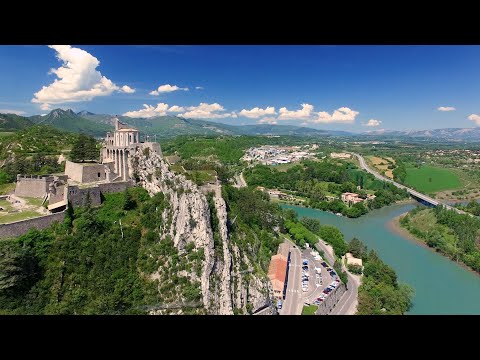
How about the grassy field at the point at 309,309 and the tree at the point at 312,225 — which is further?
the tree at the point at 312,225

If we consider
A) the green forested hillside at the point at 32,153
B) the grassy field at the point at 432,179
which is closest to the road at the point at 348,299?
the green forested hillside at the point at 32,153

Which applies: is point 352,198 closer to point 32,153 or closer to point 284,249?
point 284,249

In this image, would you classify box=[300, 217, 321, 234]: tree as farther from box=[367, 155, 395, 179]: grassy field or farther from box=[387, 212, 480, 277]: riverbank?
box=[367, 155, 395, 179]: grassy field

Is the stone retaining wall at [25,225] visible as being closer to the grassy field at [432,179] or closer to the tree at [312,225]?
the tree at [312,225]

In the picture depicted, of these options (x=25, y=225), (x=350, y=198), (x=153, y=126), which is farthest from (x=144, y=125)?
(x=25, y=225)

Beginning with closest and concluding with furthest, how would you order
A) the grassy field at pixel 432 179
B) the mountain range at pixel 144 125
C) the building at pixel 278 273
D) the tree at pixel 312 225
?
the building at pixel 278 273 → the tree at pixel 312 225 → the grassy field at pixel 432 179 → the mountain range at pixel 144 125
